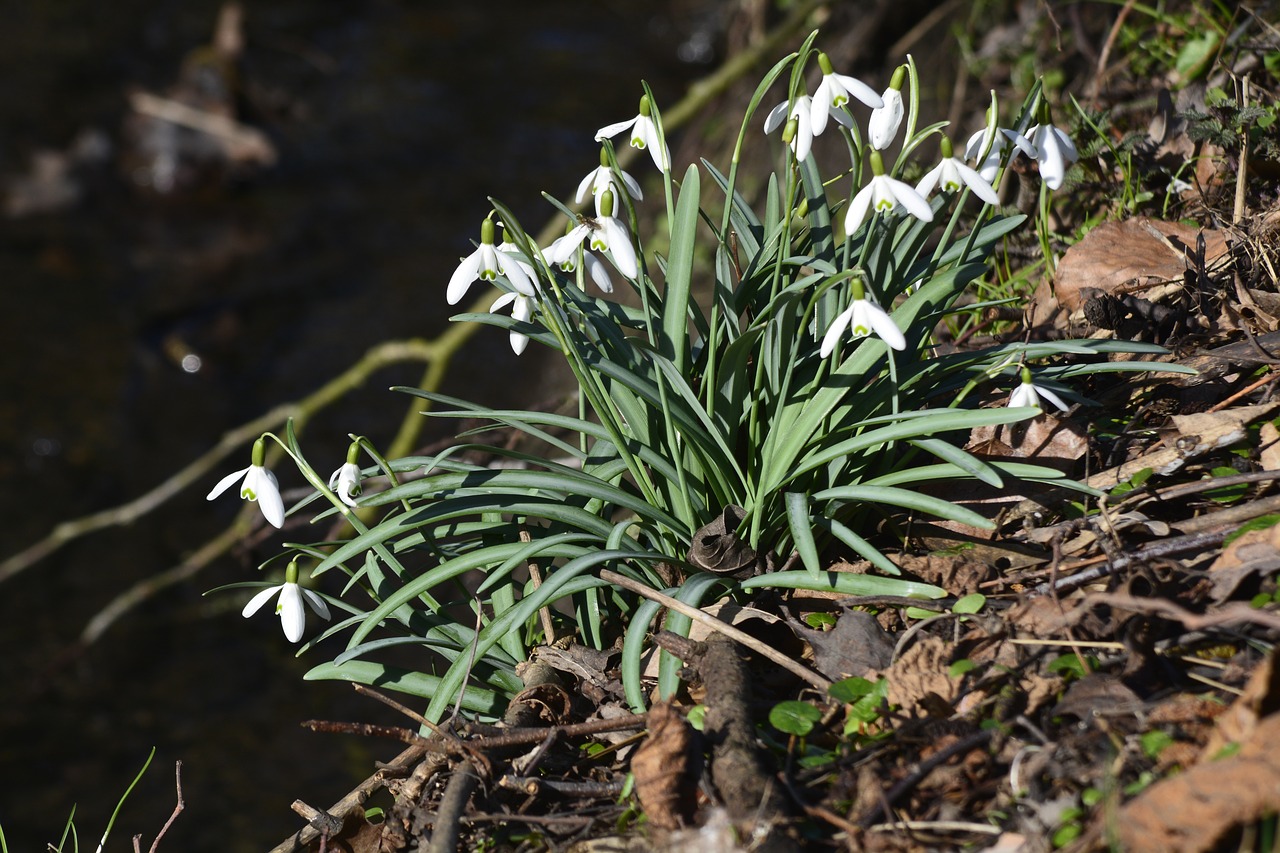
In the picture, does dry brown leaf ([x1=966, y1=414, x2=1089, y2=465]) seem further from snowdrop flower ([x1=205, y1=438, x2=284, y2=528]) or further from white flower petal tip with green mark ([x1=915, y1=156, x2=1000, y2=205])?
snowdrop flower ([x1=205, y1=438, x2=284, y2=528])

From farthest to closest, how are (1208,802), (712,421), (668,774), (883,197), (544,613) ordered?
(544,613) < (712,421) < (883,197) < (668,774) < (1208,802)

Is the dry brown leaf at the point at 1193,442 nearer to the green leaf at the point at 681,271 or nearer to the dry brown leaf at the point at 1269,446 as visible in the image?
the dry brown leaf at the point at 1269,446

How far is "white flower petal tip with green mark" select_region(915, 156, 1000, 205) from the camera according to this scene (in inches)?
63.1

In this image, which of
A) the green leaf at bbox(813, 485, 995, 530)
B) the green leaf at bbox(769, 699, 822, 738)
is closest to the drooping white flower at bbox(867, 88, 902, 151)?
the green leaf at bbox(813, 485, 995, 530)

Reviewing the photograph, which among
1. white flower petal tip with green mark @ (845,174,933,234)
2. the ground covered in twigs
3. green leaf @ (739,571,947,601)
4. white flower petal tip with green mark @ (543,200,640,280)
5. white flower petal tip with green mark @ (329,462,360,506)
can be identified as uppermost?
white flower petal tip with green mark @ (543,200,640,280)

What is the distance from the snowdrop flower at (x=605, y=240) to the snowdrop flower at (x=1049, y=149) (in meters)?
0.72

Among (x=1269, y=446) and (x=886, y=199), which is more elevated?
(x=886, y=199)

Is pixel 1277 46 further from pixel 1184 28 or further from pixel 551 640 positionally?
pixel 551 640

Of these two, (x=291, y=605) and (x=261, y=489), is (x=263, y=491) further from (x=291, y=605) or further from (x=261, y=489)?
(x=291, y=605)

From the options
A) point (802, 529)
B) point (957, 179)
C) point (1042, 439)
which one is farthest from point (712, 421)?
point (1042, 439)

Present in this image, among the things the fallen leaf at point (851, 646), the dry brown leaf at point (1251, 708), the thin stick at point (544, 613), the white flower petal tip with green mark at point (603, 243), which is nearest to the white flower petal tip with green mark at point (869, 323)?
the white flower petal tip with green mark at point (603, 243)

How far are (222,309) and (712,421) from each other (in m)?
5.29

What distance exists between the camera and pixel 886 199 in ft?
5.18

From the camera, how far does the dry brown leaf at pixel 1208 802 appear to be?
114 cm
